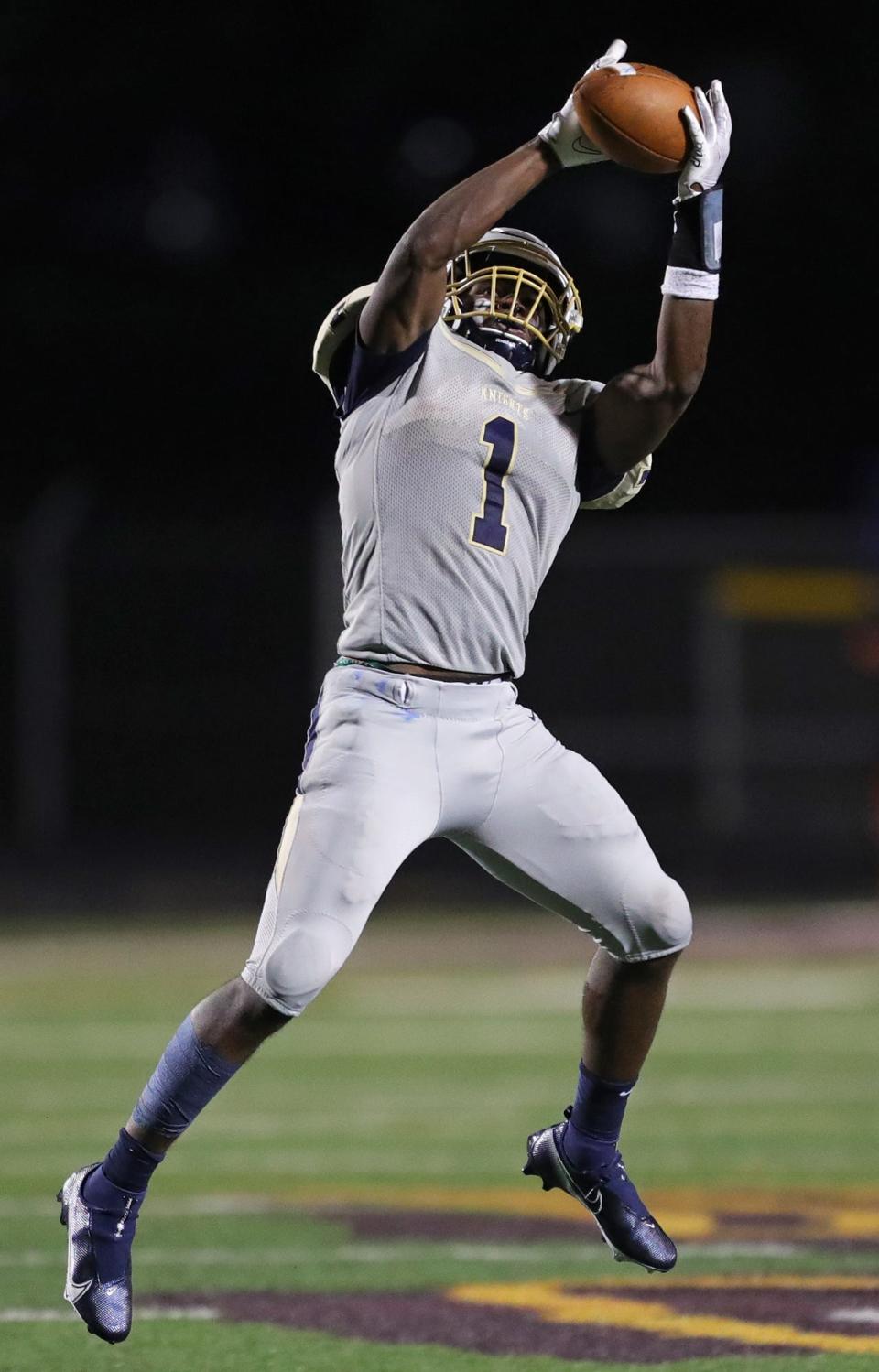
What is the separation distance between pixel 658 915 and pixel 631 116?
73.1 inches

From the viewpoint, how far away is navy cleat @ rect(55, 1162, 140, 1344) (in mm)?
5203

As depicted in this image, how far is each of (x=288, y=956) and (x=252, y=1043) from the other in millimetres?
262

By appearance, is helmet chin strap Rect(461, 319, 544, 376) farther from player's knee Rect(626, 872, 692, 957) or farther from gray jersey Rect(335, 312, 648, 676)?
player's knee Rect(626, 872, 692, 957)

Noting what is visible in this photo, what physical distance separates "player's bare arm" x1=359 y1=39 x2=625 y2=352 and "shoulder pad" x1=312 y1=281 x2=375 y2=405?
106mm

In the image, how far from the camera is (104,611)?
21.7 meters

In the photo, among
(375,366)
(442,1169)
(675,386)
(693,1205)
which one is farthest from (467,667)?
(442,1169)

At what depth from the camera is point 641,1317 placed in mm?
6492

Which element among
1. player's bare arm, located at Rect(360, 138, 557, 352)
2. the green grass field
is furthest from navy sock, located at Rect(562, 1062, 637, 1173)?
player's bare arm, located at Rect(360, 138, 557, 352)

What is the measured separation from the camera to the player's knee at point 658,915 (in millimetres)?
5535

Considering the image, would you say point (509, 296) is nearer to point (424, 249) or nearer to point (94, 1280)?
point (424, 249)

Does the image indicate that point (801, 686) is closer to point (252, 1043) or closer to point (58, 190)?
point (58, 190)

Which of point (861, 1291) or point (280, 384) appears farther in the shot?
point (280, 384)

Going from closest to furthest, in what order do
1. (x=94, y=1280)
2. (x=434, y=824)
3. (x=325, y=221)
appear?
(x=94, y=1280) → (x=434, y=824) → (x=325, y=221)

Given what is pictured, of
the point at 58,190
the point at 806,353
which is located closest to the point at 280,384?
the point at 58,190
